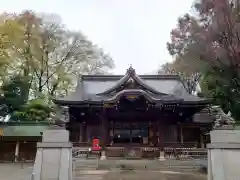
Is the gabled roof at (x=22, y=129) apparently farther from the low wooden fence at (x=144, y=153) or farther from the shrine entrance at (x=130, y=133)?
the shrine entrance at (x=130, y=133)

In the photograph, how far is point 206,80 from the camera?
79.4 ft

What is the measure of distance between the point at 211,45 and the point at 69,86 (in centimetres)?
1843

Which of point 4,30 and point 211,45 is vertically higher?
point 4,30

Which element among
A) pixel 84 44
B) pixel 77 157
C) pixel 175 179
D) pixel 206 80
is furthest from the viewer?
pixel 84 44

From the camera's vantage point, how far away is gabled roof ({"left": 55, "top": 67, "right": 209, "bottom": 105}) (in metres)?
18.4

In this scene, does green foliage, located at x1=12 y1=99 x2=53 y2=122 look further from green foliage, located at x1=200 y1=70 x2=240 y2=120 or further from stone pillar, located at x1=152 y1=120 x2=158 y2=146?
green foliage, located at x1=200 y1=70 x2=240 y2=120

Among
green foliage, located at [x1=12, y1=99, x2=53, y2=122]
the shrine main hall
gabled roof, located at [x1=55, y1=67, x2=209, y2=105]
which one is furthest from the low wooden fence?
green foliage, located at [x1=12, y1=99, x2=53, y2=122]

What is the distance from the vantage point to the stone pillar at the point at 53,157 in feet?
28.3

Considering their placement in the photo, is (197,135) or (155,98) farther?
(197,135)

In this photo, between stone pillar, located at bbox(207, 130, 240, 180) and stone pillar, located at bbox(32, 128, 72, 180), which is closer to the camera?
stone pillar, located at bbox(207, 130, 240, 180)

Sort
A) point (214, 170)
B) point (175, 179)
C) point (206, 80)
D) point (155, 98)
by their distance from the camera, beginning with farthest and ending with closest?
1. point (206, 80)
2. point (155, 98)
3. point (175, 179)
4. point (214, 170)

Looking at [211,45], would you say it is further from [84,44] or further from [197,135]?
[84,44]

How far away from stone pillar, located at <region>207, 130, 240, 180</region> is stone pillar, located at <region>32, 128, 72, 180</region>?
4579mm

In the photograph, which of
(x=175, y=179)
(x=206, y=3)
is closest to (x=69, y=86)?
(x=206, y=3)
